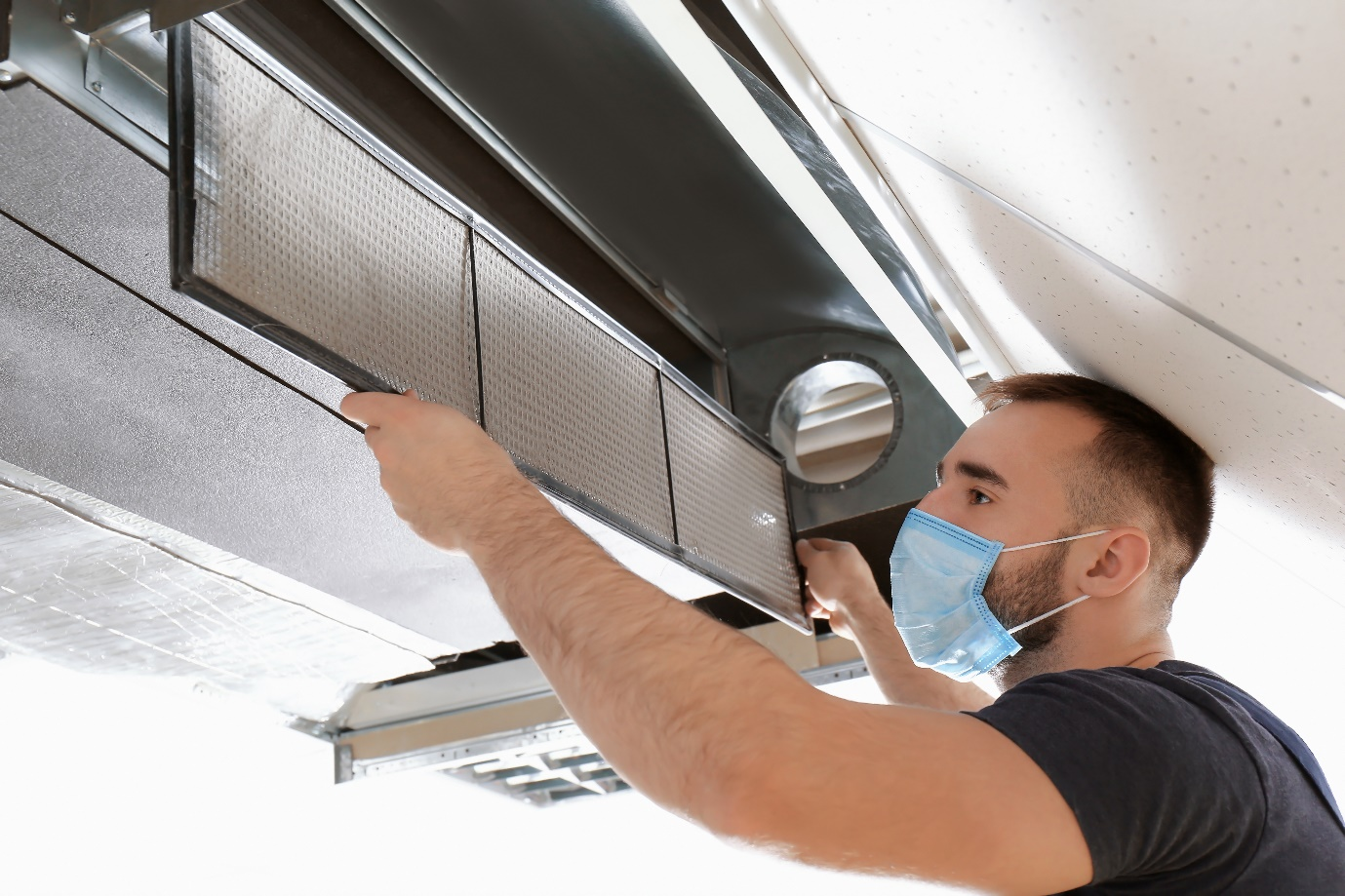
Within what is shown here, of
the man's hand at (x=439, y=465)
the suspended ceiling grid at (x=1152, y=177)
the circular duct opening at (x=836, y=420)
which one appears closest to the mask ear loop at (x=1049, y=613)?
the suspended ceiling grid at (x=1152, y=177)

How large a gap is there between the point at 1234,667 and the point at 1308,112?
221cm

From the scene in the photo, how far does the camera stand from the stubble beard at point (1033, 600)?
1.45 meters

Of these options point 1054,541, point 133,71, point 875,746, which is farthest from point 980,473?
point 133,71

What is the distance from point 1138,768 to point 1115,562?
530mm

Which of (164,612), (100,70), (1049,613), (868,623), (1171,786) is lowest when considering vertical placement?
(1171,786)

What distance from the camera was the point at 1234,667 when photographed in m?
2.54

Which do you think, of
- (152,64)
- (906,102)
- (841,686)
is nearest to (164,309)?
(152,64)

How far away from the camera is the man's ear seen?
4.62 feet

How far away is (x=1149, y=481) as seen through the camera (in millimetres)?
1470

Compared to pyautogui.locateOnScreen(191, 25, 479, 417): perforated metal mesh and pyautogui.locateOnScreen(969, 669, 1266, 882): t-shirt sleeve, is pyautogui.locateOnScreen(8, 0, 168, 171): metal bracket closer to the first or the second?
pyautogui.locateOnScreen(191, 25, 479, 417): perforated metal mesh

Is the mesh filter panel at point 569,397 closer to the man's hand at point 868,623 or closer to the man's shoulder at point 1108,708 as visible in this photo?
the man's hand at point 868,623

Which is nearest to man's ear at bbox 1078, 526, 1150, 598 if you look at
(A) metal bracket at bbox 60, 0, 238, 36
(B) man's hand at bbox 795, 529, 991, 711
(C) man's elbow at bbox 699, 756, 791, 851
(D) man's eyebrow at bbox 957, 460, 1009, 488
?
(D) man's eyebrow at bbox 957, 460, 1009, 488

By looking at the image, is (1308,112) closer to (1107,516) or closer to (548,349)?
(1107,516)

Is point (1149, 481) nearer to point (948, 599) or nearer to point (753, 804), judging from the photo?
point (948, 599)
